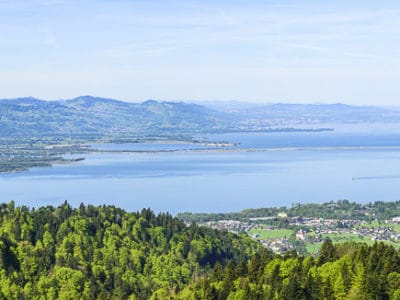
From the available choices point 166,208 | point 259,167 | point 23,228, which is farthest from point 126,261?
point 259,167

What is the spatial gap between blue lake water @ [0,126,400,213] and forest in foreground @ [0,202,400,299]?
31024mm

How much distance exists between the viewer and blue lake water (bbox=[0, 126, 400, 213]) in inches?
3009

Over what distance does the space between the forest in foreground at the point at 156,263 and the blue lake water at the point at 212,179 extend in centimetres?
3102

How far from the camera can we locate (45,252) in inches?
1278

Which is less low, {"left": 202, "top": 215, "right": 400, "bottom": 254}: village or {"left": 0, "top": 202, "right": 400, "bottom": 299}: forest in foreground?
{"left": 0, "top": 202, "right": 400, "bottom": 299}: forest in foreground

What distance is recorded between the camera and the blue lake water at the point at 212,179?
251 feet

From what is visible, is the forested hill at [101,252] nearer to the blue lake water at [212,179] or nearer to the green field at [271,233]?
the green field at [271,233]

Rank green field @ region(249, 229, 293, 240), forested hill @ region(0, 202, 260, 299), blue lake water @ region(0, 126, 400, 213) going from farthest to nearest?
blue lake water @ region(0, 126, 400, 213) → green field @ region(249, 229, 293, 240) → forested hill @ region(0, 202, 260, 299)

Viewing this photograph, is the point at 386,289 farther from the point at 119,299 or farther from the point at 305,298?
the point at 119,299

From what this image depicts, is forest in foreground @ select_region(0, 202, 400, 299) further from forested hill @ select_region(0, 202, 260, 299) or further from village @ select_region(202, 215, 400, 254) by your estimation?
village @ select_region(202, 215, 400, 254)

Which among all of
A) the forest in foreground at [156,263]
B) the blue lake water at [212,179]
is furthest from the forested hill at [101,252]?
the blue lake water at [212,179]

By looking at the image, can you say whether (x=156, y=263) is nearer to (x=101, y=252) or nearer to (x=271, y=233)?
(x=101, y=252)

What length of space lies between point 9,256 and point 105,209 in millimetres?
9006

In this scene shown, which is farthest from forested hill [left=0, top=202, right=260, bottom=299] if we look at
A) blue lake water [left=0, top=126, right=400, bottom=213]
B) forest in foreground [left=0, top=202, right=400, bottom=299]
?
blue lake water [left=0, top=126, right=400, bottom=213]
